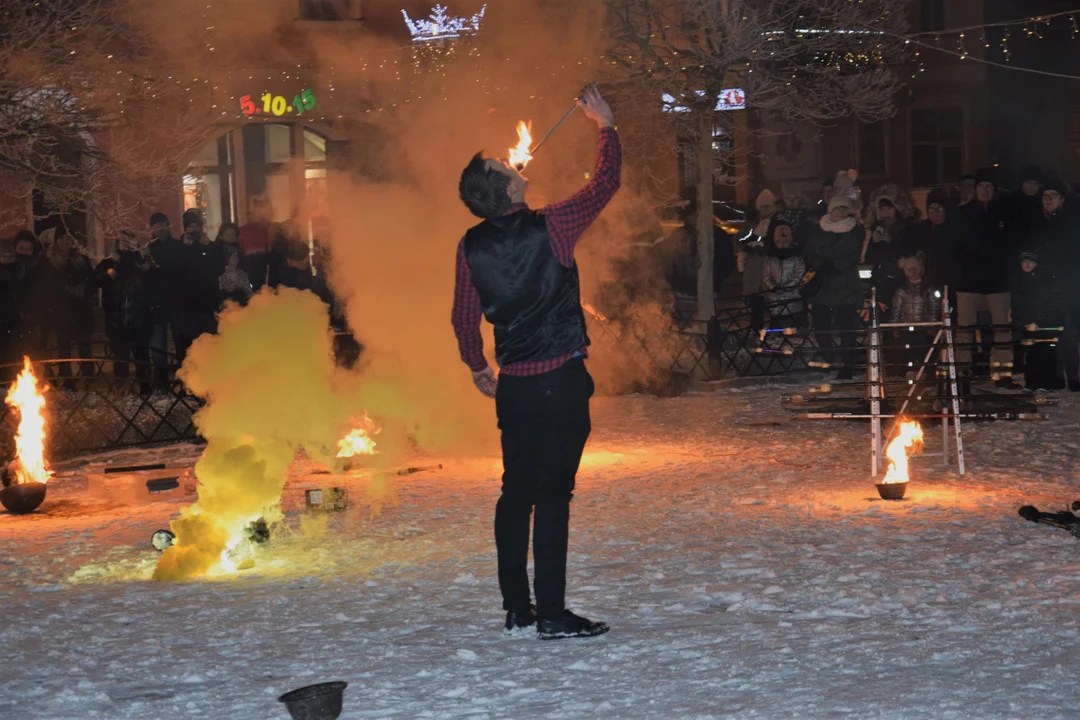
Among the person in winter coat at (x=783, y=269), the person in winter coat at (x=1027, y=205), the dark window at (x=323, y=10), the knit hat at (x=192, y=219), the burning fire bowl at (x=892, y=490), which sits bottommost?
the burning fire bowl at (x=892, y=490)

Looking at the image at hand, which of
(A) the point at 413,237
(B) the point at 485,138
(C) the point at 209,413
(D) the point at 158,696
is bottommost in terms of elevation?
(D) the point at 158,696

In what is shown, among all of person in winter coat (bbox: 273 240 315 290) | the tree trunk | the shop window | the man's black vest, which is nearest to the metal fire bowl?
the man's black vest

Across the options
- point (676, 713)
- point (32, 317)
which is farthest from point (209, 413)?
point (32, 317)

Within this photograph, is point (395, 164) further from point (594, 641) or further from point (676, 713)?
point (676, 713)

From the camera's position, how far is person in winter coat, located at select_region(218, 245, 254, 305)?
16719mm

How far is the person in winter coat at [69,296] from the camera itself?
59.1 feet

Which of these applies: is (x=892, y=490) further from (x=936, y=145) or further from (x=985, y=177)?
(x=936, y=145)

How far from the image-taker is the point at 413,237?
45.2 feet

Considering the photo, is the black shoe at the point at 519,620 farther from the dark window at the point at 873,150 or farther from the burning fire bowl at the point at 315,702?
the dark window at the point at 873,150

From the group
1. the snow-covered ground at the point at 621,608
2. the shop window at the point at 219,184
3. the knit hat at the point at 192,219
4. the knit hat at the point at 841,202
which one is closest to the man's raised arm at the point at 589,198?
the snow-covered ground at the point at 621,608

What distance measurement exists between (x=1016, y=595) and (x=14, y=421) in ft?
34.1

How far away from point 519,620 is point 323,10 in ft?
38.3

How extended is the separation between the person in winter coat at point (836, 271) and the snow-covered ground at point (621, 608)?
610 cm

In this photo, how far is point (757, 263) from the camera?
18.8 metres
